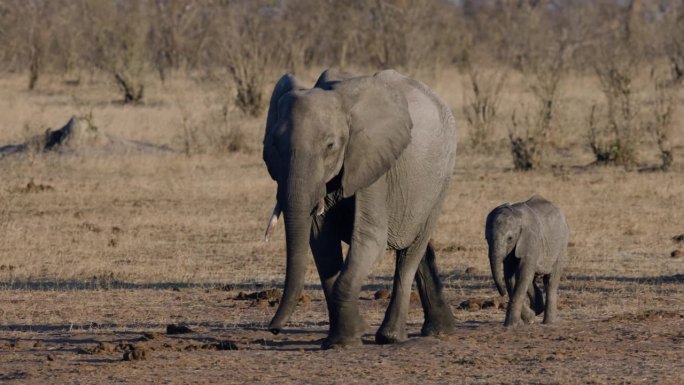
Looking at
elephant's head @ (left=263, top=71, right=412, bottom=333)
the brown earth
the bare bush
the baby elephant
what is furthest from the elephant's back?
the bare bush

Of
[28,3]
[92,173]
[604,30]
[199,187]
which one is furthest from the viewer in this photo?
[604,30]

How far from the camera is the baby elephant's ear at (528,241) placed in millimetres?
8852

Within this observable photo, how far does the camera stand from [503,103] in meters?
27.2

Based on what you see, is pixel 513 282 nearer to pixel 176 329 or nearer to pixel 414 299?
pixel 414 299

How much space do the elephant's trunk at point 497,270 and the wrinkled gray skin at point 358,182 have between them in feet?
1.17

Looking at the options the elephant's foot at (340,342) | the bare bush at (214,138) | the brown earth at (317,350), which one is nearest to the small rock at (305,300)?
the brown earth at (317,350)

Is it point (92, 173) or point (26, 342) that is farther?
point (92, 173)

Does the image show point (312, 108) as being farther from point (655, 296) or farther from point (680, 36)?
point (680, 36)

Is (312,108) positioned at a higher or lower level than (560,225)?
higher

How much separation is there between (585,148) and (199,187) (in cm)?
650

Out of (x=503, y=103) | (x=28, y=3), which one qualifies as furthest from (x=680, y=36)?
(x=28, y=3)

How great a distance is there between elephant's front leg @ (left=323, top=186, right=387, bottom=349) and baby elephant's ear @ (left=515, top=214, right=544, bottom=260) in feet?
3.66

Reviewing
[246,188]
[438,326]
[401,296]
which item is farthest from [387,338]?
[246,188]

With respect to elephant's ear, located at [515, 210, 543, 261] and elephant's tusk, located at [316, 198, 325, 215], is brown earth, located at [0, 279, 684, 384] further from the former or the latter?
elephant's tusk, located at [316, 198, 325, 215]
